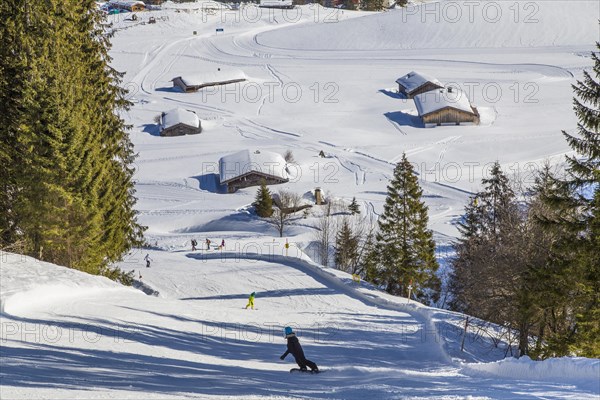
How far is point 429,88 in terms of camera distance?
3558 inches

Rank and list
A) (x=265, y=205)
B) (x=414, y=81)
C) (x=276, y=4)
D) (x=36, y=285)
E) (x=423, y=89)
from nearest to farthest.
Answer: (x=36, y=285)
(x=265, y=205)
(x=423, y=89)
(x=414, y=81)
(x=276, y=4)

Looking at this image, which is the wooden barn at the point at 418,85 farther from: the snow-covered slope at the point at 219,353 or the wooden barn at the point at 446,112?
the snow-covered slope at the point at 219,353

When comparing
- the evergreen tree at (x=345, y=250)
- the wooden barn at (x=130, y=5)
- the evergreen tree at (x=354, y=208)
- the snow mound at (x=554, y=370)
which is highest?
→ the wooden barn at (x=130, y=5)

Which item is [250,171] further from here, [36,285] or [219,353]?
[219,353]

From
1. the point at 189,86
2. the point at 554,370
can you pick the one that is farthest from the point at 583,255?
the point at 189,86

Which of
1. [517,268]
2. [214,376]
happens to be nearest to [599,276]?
[517,268]

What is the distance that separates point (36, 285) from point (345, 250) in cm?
2975

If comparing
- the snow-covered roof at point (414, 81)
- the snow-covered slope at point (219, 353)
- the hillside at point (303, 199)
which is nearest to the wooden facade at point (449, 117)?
the hillside at point (303, 199)

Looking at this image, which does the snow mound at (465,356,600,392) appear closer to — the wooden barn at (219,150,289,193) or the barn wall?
the wooden barn at (219,150,289,193)

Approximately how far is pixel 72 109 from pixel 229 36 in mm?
125335

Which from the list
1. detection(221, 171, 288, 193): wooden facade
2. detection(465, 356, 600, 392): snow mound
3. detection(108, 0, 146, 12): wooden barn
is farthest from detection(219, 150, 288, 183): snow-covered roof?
detection(108, 0, 146, 12): wooden barn

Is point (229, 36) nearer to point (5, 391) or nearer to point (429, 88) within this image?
point (429, 88)

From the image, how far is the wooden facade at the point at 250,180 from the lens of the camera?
59188 millimetres

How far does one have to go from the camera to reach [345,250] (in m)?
43.7
